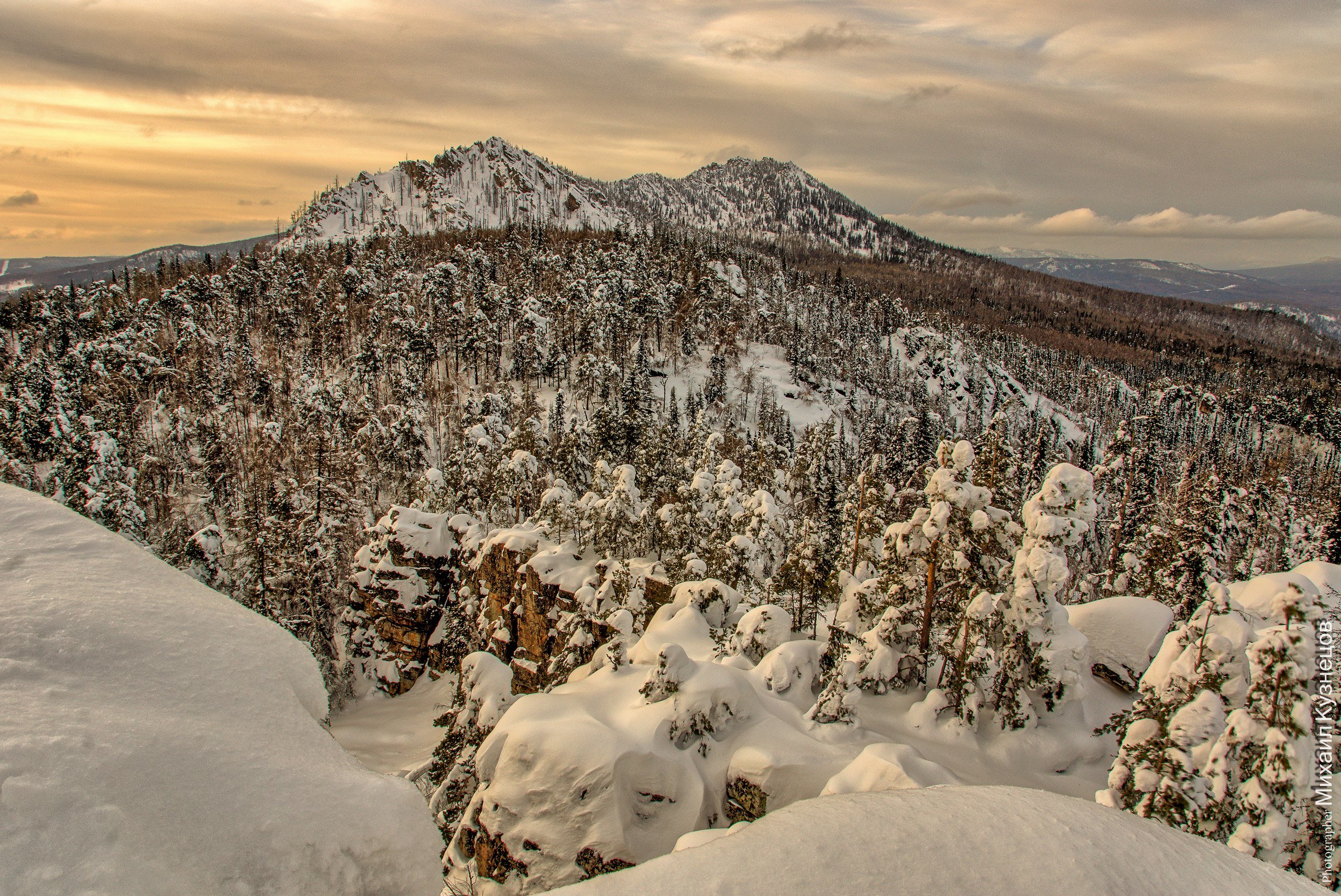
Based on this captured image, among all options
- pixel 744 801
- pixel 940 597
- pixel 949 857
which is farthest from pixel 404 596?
pixel 949 857

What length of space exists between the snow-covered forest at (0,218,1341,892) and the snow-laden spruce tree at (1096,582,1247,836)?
6cm

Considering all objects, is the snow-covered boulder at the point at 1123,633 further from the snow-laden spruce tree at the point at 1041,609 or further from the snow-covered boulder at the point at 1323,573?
the snow-covered boulder at the point at 1323,573

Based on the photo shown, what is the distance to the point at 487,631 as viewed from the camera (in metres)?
33.3

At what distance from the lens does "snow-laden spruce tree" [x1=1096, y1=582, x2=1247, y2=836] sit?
32.6 ft

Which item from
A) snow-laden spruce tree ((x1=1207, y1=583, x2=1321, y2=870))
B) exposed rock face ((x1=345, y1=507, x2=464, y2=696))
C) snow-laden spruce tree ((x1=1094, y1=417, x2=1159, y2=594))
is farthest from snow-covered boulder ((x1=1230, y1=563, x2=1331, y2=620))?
exposed rock face ((x1=345, y1=507, x2=464, y2=696))

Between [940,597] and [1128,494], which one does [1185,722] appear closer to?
[940,597]

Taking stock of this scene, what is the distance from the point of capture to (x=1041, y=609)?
14.2 metres

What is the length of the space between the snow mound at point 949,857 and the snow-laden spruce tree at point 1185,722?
3263mm

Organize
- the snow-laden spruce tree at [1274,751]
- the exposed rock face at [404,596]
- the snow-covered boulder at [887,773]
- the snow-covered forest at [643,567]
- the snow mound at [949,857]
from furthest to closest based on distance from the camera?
the exposed rock face at [404,596]
the snow-covered forest at [643,567]
the snow-covered boulder at [887,773]
the snow-laden spruce tree at [1274,751]
the snow mound at [949,857]

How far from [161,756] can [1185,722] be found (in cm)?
1427

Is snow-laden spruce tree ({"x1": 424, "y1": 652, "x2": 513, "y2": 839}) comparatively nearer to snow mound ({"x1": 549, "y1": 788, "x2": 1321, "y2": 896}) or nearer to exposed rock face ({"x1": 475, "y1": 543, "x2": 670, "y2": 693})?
exposed rock face ({"x1": 475, "y1": 543, "x2": 670, "y2": 693})

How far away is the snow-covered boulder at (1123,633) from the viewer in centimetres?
1794

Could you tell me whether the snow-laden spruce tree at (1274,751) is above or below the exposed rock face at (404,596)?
above

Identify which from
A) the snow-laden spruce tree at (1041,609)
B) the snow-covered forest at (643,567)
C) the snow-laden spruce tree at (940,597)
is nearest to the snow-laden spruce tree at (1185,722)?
the snow-covered forest at (643,567)
